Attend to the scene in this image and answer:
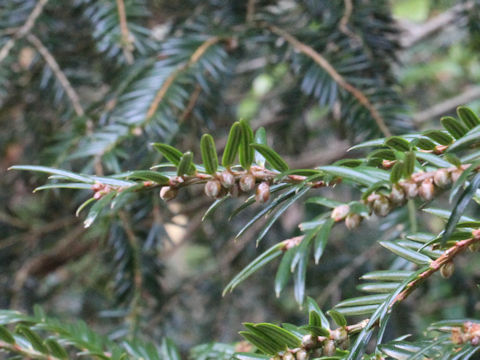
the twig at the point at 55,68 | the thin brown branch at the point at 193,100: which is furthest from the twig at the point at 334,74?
the twig at the point at 55,68

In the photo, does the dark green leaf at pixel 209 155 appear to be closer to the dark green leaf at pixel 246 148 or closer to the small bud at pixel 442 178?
the dark green leaf at pixel 246 148

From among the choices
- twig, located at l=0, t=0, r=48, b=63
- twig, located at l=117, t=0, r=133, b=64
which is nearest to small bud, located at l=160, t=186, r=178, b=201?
twig, located at l=117, t=0, r=133, b=64

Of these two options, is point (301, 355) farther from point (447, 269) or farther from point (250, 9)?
point (250, 9)

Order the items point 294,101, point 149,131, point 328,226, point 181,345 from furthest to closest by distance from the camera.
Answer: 1. point 181,345
2. point 294,101
3. point 149,131
4. point 328,226

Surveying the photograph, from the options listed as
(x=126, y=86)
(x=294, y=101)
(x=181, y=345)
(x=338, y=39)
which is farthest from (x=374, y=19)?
(x=181, y=345)

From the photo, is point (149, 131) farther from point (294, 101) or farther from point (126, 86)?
point (294, 101)
